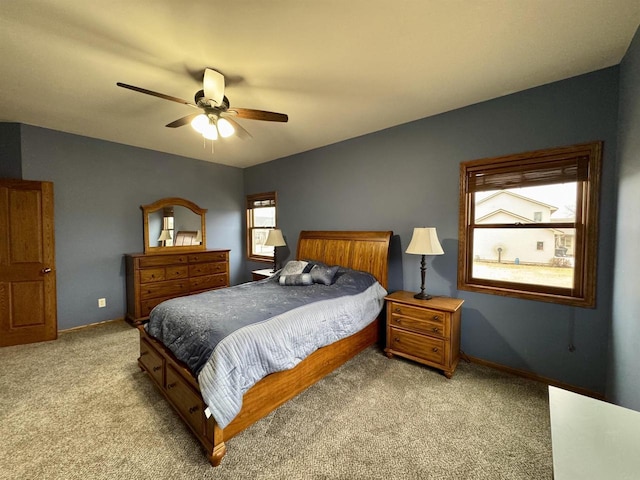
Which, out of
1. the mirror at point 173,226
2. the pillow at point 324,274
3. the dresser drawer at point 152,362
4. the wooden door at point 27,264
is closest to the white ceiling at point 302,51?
the wooden door at point 27,264

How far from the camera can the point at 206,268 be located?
4.43 metres

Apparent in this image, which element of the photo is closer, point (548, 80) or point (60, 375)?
point (548, 80)

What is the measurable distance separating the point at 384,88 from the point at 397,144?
96 cm

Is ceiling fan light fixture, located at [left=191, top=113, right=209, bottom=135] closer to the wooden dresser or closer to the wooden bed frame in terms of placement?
the wooden bed frame

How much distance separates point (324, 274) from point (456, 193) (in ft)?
5.74

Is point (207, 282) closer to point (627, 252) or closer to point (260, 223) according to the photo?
point (260, 223)

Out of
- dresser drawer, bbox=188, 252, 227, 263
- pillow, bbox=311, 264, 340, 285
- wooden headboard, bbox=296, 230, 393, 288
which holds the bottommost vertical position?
pillow, bbox=311, 264, 340, 285

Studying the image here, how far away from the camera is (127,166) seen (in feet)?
13.1

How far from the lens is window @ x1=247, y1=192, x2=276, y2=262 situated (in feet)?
16.7

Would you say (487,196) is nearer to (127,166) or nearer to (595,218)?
(595,218)

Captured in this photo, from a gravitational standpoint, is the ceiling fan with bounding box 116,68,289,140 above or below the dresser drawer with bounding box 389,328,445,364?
above

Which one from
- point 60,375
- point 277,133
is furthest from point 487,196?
point 60,375

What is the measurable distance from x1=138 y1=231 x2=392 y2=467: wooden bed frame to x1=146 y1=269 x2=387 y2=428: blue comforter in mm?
120

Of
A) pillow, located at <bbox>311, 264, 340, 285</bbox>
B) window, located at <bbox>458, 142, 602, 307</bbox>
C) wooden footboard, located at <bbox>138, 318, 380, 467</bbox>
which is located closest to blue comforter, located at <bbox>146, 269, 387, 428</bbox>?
wooden footboard, located at <bbox>138, 318, 380, 467</bbox>
